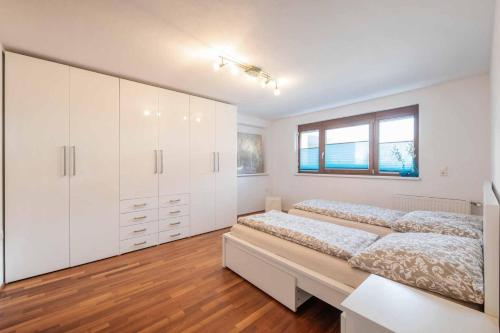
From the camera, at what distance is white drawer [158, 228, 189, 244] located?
3158 mm

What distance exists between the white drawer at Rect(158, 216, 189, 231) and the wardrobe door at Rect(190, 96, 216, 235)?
13 centimetres

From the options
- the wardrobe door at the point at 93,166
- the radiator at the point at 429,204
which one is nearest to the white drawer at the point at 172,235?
the wardrobe door at the point at 93,166

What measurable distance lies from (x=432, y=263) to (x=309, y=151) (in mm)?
3626

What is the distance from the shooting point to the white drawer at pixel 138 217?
2.82 meters

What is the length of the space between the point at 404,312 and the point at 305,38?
2.08m

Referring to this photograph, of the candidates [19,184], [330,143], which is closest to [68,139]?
[19,184]

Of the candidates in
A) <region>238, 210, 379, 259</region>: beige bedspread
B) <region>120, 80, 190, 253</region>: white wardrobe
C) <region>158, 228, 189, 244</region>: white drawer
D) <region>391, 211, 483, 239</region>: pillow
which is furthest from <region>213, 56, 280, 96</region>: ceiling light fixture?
<region>158, 228, 189, 244</region>: white drawer

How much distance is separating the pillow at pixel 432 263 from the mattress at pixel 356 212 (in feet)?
3.53

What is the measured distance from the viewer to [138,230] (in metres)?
2.94

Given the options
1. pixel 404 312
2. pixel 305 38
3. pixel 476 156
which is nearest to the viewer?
pixel 404 312

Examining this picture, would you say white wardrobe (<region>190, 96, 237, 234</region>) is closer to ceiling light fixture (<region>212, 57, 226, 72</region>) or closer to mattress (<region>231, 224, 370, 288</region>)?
ceiling light fixture (<region>212, 57, 226, 72</region>)

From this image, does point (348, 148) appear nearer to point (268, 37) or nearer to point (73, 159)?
point (268, 37)

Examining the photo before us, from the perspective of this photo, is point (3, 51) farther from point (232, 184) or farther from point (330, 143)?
point (330, 143)

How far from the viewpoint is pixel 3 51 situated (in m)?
2.09
